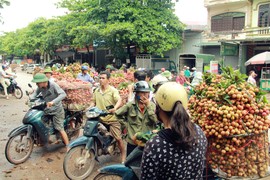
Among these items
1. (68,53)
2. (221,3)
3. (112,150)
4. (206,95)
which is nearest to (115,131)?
(112,150)

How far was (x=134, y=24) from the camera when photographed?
64.9 feet

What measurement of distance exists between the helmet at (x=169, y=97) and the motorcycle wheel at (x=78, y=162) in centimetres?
264

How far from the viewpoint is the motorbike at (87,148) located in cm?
411

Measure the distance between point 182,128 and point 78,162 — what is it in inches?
112

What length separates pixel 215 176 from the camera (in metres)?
2.70

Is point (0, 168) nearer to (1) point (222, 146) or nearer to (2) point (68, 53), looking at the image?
(1) point (222, 146)

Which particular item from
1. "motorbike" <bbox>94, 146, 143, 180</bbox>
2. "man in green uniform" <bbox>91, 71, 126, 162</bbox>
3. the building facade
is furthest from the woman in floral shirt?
the building facade

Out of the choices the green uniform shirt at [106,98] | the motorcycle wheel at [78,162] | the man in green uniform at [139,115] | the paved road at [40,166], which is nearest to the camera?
the man in green uniform at [139,115]

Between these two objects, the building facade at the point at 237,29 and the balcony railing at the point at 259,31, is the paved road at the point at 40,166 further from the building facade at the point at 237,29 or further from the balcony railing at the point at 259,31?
the balcony railing at the point at 259,31

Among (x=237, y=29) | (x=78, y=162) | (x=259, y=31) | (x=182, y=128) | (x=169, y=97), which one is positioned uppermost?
(x=237, y=29)

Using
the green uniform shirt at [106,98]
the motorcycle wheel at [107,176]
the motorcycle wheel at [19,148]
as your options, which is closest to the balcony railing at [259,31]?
the green uniform shirt at [106,98]

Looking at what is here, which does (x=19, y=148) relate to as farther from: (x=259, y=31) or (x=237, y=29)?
(x=237, y=29)

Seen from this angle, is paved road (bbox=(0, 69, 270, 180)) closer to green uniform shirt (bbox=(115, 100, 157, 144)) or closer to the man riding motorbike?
green uniform shirt (bbox=(115, 100, 157, 144))

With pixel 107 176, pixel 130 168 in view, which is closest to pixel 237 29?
pixel 107 176
